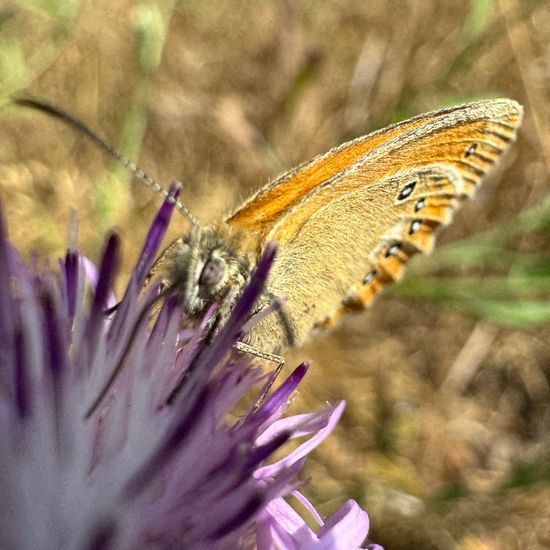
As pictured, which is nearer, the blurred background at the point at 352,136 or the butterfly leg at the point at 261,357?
the butterfly leg at the point at 261,357

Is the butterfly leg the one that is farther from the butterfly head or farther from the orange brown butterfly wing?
the orange brown butterfly wing

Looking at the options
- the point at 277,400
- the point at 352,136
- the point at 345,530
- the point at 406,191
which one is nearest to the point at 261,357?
the point at 277,400

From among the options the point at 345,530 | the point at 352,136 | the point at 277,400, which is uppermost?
the point at 352,136

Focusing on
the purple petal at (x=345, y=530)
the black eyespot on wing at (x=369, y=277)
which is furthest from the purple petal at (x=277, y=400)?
the black eyespot on wing at (x=369, y=277)

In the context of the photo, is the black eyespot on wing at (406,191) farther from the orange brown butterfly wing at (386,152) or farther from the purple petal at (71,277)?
the purple petal at (71,277)

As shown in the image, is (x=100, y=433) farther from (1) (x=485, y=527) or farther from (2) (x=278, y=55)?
(2) (x=278, y=55)

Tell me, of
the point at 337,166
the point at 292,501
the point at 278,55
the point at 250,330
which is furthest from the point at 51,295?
the point at 278,55

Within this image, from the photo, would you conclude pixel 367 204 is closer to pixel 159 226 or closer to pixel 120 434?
A: pixel 159 226

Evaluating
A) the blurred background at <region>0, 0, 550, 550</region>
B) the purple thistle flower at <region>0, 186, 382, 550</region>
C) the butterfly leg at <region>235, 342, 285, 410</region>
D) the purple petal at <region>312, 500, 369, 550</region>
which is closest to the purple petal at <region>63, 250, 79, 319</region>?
the purple thistle flower at <region>0, 186, 382, 550</region>
